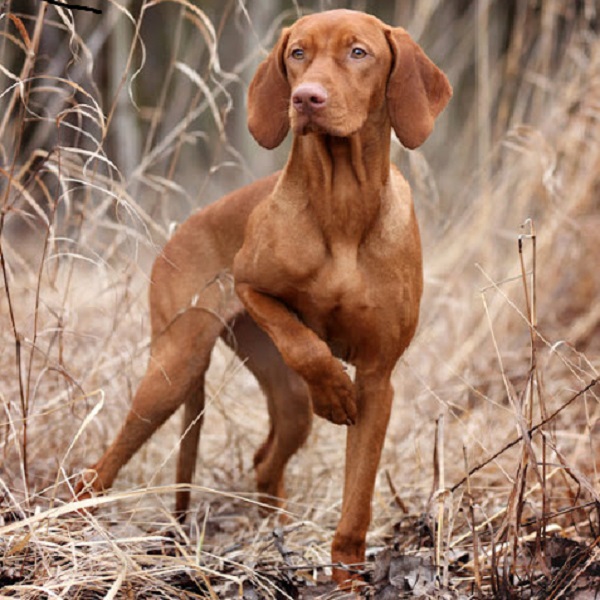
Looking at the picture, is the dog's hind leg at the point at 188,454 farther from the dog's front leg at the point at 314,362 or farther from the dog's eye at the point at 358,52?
the dog's eye at the point at 358,52

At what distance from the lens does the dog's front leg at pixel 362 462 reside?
330 cm

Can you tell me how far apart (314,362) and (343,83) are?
0.76m

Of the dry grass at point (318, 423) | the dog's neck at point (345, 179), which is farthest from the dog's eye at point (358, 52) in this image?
the dry grass at point (318, 423)

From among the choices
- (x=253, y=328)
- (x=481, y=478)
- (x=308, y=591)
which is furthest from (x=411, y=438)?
(x=308, y=591)

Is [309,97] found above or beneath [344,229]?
above

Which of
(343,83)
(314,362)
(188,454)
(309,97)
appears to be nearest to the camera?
(309,97)

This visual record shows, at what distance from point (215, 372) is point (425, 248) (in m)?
1.34

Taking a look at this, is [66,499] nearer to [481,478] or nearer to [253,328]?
[253,328]

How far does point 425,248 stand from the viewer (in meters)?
6.09

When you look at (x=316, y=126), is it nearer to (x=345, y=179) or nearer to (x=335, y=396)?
(x=345, y=179)

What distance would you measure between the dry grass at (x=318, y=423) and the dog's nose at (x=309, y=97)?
500 millimetres

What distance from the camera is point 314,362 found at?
3123 mm

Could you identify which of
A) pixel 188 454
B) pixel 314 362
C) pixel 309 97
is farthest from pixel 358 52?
pixel 188 454

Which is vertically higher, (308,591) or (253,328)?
(253,328)
